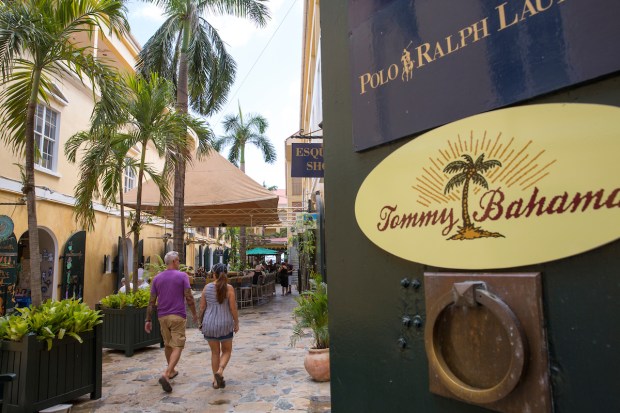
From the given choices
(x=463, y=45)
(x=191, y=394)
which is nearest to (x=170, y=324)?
(x=191, y=394)

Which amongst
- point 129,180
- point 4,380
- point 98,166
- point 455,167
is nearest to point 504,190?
point 455,167

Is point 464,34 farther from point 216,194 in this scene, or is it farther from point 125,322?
point 216,194

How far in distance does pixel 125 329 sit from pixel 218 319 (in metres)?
2.76

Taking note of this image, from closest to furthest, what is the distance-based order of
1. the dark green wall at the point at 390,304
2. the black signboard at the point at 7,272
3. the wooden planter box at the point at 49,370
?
the dark green wall at the point at 390,304, the wooden planter box at the point at 49,370, the black signboard at the point at 7,272

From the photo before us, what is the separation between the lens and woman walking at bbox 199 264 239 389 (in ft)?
18.5

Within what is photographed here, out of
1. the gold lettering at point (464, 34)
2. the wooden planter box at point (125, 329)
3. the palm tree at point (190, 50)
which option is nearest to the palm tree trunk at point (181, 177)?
the palm tree at point (190, 50)

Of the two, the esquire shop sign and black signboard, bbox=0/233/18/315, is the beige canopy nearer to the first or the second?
black signboard, bbox=0/233/18/315

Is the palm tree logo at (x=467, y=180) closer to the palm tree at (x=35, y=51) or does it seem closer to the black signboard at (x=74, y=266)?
the palm tree at (x=35, y=51)

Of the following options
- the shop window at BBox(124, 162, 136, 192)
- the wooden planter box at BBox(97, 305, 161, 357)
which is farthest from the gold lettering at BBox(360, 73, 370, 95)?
the shop window at BBox(124, 162, 136, 192)

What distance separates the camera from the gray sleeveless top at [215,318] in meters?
5.62

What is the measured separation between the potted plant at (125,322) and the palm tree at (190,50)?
370 cm

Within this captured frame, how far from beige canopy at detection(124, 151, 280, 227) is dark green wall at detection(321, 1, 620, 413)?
36.2ft

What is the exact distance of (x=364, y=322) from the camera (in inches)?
78.0

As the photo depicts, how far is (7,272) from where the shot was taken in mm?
9211
